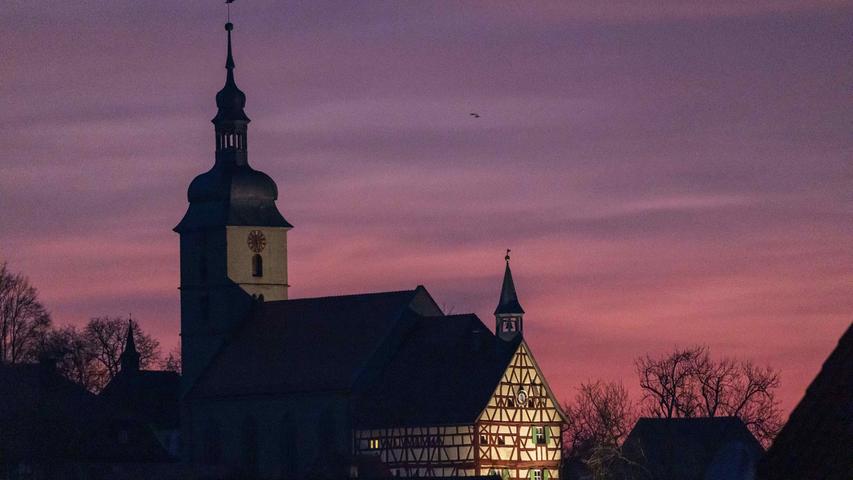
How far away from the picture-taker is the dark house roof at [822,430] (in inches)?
271

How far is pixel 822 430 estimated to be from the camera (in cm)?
699

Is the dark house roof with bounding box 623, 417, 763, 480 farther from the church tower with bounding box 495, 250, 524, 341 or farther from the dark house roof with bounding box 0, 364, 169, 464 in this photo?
the dark house roof with bounding box 0, 364, 169, 464

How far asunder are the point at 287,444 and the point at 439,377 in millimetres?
8462

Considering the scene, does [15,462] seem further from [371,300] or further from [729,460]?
[729,460]

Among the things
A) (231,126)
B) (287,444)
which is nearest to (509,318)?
(287,444)

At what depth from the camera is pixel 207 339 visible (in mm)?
88625

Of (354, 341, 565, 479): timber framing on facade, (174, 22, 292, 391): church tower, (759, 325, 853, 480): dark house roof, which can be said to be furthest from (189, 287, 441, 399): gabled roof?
(759, 325, 853, 480): dark house roof

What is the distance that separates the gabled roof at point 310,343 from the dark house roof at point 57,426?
12773 millimetres

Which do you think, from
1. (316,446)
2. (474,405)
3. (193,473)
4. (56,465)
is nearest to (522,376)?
(474,405)

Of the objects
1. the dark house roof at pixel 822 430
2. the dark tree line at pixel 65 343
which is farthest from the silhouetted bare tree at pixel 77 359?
the dark house roof at pixel 822 430

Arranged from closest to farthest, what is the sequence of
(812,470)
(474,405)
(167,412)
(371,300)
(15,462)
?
(812,470), (15,462), (474,405), (371,300), (167,412)

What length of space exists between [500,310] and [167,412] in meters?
22.8

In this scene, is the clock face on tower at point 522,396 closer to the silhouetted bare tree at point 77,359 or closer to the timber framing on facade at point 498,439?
the timber framing on facade at point 498,439

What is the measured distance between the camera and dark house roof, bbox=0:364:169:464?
60.1 meters
